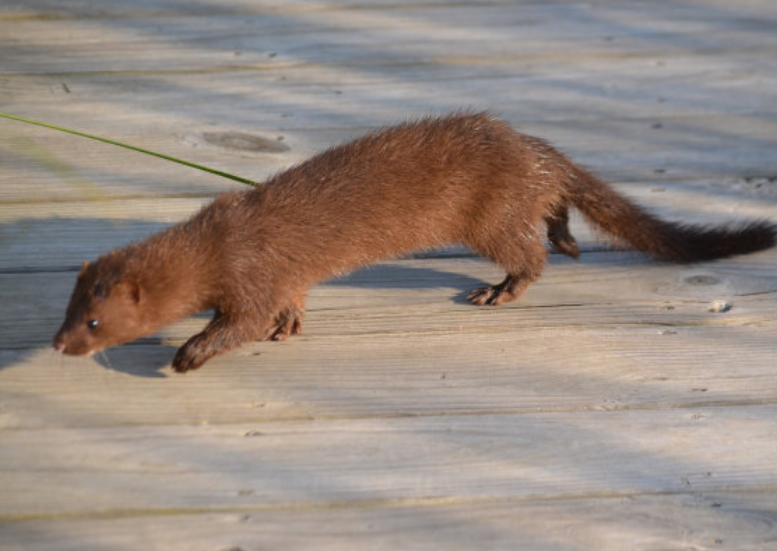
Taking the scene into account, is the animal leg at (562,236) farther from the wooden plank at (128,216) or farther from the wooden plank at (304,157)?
the wooden plank at (304,157)

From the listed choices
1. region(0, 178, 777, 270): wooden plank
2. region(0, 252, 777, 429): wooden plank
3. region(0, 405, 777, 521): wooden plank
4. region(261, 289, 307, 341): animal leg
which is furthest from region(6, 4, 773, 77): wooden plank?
region(0, 405, 777, 521): wooden plank

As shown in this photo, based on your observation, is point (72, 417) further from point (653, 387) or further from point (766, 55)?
point (766, 55)

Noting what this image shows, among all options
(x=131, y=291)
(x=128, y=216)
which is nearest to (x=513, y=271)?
(x=131, y=291)

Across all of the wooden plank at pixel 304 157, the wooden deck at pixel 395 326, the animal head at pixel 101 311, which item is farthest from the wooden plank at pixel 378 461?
the wooden plank at pixel 304 157

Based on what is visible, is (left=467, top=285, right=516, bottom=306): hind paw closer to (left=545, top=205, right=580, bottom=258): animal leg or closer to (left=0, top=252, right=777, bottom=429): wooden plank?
(left=0, top=252, right=777, bottom=429): wooden plank

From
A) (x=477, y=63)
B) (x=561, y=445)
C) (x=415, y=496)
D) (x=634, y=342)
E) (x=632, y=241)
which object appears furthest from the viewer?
(x=477, y=63)

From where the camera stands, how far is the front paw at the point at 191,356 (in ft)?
9.49

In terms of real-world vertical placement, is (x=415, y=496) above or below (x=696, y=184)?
below

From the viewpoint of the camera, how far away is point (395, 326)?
3.18 m

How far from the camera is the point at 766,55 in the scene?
502 centimetres

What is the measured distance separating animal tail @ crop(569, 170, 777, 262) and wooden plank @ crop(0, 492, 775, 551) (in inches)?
45.1

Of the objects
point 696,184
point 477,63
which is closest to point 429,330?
point 696,184

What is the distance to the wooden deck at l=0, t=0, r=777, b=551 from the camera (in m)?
2.45

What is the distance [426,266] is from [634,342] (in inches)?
28.1
